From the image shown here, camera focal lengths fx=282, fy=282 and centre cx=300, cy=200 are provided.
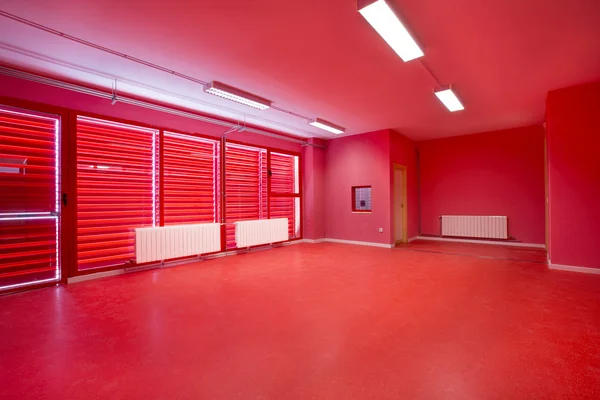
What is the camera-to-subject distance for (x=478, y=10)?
→ 2865 millimetres

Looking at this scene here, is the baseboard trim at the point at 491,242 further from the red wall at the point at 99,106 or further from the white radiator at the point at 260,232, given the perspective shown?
the red wall at the point at 99,106

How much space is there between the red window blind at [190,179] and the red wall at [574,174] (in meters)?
6.62

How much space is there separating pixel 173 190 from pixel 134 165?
847mm

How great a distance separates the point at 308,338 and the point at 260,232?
15.5 ft

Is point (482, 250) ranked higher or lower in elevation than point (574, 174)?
lower

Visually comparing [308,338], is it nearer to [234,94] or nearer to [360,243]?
[234,94]

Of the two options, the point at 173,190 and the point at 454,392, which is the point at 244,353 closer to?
the point at 454,392

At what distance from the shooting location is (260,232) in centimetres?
714

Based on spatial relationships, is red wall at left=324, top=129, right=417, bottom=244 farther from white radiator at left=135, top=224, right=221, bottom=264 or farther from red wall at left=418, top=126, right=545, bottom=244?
white radiator at left=135, top=224, right=221, bottom=264

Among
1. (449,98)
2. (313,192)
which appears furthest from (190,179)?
(449,98)

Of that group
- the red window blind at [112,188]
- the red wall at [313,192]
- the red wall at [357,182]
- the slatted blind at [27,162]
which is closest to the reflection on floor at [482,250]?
the red wall at [357,182]

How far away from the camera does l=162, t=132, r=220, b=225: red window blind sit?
5676 millimetres

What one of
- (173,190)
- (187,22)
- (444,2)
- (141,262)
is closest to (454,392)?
(444,2)

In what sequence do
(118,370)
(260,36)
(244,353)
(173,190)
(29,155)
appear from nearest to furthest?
1. (118,370)
2. (244,353)
3. (260,36)
4. (29,155)
5. (173,190)
